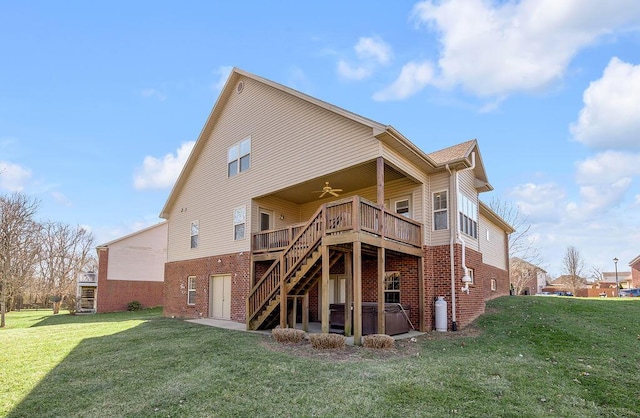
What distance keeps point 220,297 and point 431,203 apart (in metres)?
10.0

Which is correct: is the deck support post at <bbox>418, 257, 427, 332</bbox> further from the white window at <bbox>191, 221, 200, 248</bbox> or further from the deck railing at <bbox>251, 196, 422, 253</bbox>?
the white window at <bbox>191, 221, 200, 248</bbox>

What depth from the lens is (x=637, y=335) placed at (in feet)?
34.8

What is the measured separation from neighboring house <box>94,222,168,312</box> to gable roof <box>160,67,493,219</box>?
9474 mm

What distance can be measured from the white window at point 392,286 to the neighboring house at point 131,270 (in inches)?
887

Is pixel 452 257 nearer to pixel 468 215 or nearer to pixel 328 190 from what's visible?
pixel 468 215

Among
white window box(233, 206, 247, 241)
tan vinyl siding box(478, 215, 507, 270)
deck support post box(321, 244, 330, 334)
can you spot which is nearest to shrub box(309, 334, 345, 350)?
deck support post box(321, 244, 330, 334)

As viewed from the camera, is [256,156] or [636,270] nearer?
[256,156]

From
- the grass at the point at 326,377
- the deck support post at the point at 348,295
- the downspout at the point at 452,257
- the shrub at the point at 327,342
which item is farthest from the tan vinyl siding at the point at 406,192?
the shrub at the point at 327,342

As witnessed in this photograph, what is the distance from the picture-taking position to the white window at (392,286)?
13195 mm

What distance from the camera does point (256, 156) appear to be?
52.5 feet

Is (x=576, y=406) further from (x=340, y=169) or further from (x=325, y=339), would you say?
(x=340, y=169)

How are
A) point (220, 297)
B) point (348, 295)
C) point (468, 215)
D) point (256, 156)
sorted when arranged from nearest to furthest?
point (348, 295)
point (468, 215)
point (256, 156)
point (220, 297)

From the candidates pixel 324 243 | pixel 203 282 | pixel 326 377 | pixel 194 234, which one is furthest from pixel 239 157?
pixel 326 377

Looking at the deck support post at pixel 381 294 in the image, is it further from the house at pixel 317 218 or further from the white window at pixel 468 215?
the white window at pixel 468 215
